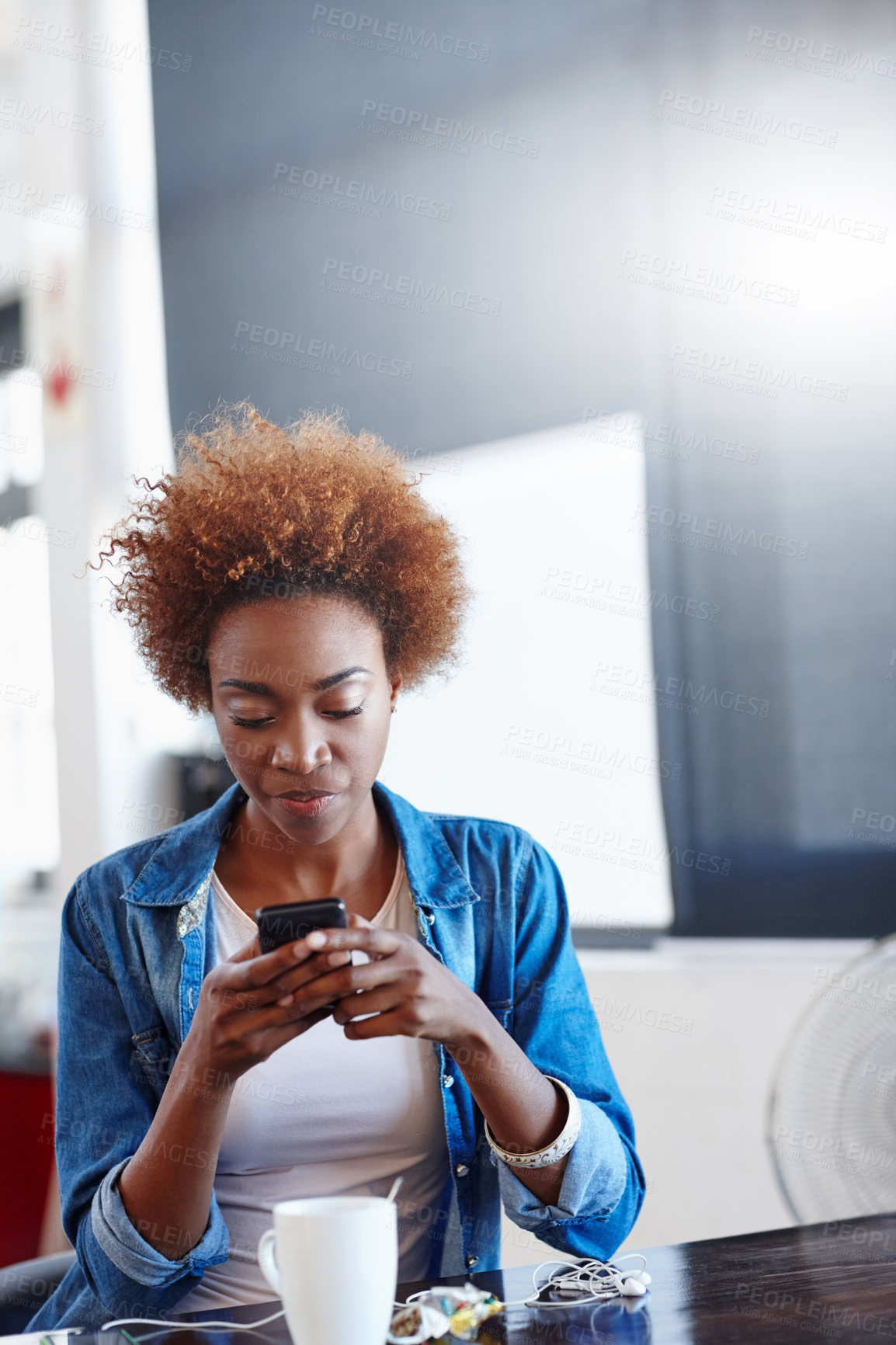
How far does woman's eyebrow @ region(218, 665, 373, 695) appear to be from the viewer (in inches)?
47.3

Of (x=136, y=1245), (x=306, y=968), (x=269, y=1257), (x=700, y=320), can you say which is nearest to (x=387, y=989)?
(x=306, y=968)

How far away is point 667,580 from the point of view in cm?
247

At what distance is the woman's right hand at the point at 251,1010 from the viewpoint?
993 millimetres

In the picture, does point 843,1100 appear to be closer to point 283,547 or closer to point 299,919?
point 299,919

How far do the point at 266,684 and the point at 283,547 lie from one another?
0.57 ft

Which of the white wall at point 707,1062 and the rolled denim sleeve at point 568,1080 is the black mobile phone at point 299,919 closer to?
the rolled denim sleeve at point 568,1080

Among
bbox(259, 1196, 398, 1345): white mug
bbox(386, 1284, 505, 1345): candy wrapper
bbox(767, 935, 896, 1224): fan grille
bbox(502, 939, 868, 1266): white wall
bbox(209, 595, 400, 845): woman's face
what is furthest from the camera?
bbox(502, 939, 868, 1266): white wall

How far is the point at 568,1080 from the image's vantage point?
1269mm

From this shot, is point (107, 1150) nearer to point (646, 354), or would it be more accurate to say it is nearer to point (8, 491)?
point (646, 354)

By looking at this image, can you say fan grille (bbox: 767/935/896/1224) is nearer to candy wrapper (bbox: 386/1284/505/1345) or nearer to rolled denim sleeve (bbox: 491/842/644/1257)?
rolled denim sleeve (bbox: 491/842/644/1257)

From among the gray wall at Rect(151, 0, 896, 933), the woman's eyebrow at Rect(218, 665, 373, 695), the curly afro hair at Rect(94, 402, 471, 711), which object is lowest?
the woman's eyebrow at Rect(218, 665, 373, 695)

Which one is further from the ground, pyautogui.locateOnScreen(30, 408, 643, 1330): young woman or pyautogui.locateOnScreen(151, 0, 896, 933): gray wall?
pyautogui.locateOnScreen(151, 0, 896, 933): gray wall

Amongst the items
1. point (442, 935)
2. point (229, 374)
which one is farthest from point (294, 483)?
point (229, 374)

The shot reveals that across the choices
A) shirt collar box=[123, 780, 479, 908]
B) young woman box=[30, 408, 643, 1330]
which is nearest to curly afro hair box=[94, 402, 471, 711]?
young woman box=[30, 408, 643, 1330]
